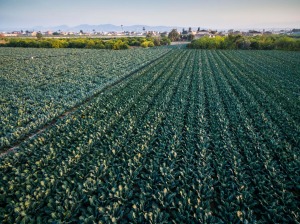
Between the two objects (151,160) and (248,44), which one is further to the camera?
(248,44)

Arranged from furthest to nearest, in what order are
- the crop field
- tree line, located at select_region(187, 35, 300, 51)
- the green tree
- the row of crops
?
the green tree, tree line, located at select_region(187, 35, 300, 51), the row of crops, the crop field

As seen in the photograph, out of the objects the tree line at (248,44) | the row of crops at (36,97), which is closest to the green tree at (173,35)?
the tree line at (248,44)

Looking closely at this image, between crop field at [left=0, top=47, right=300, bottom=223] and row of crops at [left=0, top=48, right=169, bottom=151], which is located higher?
row of crops at [left=0, top=48, right=169, bottom=151]

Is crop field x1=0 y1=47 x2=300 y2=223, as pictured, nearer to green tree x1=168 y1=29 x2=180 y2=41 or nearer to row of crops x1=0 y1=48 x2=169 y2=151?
row of crops x1=0 y1=48 x2=169 y2=151

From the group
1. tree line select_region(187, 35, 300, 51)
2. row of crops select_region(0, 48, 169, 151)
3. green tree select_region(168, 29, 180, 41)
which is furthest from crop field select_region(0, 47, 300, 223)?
green tree select_region(168, 29, 180, 41)

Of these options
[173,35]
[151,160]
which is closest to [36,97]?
[151,160]

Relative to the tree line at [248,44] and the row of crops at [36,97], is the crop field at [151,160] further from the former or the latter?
the tree line at [248,44]

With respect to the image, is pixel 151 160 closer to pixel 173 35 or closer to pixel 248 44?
pixel 248 44

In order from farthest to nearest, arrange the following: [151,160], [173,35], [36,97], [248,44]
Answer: [173,35]
[248,44]
[36,97]
[151,160]
